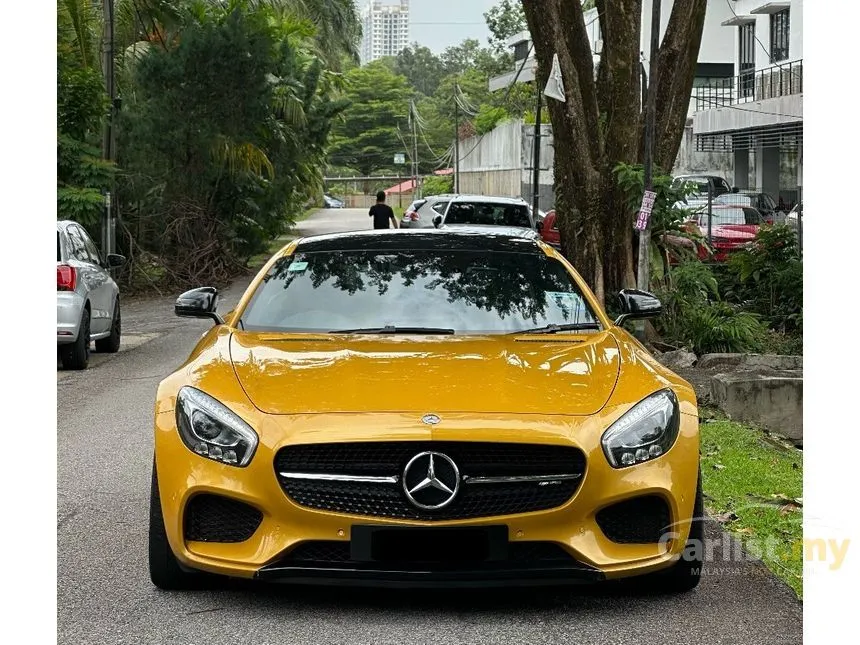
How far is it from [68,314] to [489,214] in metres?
13.2

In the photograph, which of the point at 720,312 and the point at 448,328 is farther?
the point at 720,312

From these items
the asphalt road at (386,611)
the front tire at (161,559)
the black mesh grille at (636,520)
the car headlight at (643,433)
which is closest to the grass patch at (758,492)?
the asphalt road at (386,611)

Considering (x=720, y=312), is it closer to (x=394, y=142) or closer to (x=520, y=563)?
(x=520, y=563)

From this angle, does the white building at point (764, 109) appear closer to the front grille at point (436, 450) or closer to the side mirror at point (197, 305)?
the side mirror at point (197, 305)

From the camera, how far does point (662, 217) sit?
15.5 meters

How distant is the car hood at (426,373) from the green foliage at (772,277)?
13.2 metres

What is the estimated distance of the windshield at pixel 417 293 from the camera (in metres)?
6.31

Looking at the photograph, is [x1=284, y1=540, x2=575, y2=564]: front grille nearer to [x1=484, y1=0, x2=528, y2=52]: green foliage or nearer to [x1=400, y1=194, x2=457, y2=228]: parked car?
[x1=400, y1=194, x2=457, y2=228]: parked car

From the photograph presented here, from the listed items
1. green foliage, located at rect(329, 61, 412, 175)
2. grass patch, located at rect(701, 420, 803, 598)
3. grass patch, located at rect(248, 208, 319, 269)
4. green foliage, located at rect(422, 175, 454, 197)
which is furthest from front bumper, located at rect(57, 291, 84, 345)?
green foliage, located at rect(329, 61, 412, 175)

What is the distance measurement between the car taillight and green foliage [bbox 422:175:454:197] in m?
71.5

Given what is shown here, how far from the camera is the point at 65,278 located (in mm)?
13859
